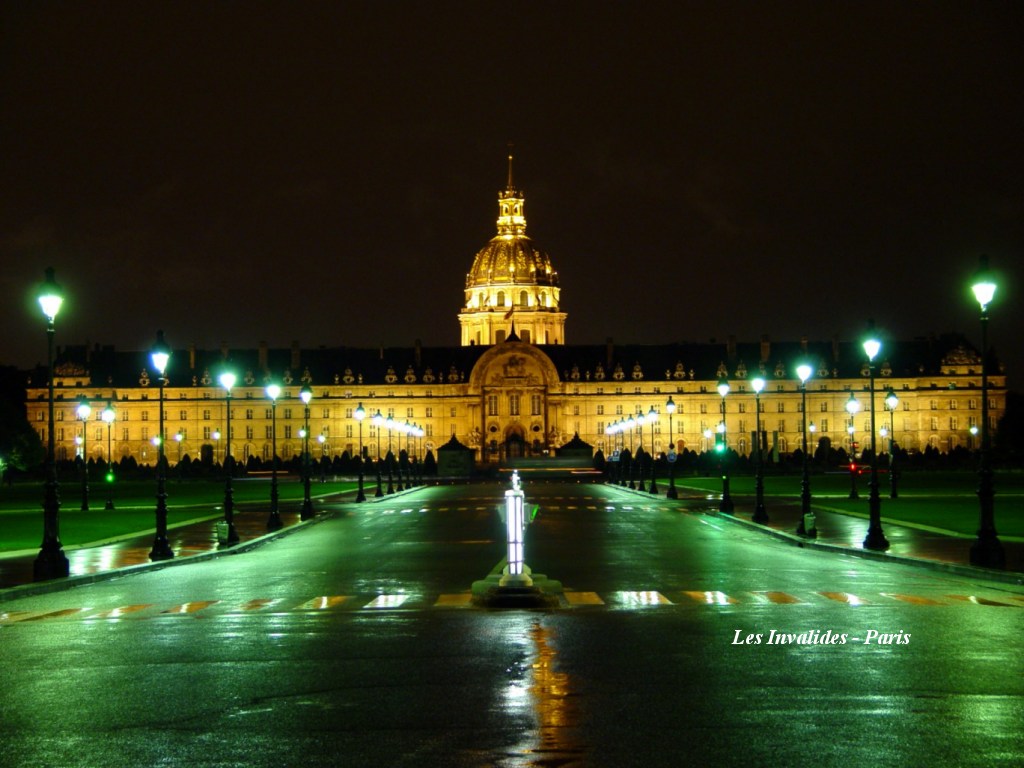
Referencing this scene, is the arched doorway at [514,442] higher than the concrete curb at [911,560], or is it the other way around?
the arched doorway at [514,442]

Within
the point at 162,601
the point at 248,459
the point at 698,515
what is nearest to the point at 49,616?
the point at 162,601

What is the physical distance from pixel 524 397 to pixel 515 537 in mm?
162710

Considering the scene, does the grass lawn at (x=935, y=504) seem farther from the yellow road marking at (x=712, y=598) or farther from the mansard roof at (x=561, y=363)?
the mansard roof at (x=561, y=363)

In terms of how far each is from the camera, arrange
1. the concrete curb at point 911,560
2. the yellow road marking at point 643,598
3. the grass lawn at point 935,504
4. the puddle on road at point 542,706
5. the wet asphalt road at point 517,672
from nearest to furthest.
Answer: the puddle on road at point 542,706 → the wet asphalt road at point 517,672 → the yellow road marking at point 643,598 → the concrete curb at point 911,560 → the grass lawn at point 935,504

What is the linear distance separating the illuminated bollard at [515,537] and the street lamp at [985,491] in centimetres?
937

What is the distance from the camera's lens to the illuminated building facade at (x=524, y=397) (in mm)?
183375

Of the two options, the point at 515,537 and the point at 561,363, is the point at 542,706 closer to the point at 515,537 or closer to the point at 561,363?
the point at 515,537

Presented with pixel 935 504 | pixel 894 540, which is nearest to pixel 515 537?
pixel 894 540

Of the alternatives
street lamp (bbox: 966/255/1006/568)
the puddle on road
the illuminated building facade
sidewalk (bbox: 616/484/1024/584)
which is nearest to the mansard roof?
the illuminated building facade

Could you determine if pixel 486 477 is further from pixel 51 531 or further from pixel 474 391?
pixel 51 531

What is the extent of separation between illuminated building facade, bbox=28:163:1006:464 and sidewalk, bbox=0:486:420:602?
130032 mm

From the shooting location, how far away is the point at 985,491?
27656 mm

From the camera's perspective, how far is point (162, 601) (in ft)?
74.6

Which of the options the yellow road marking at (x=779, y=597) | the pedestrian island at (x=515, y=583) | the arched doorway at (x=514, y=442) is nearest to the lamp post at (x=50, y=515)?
the pedestrian island at (x=515, y=583)
